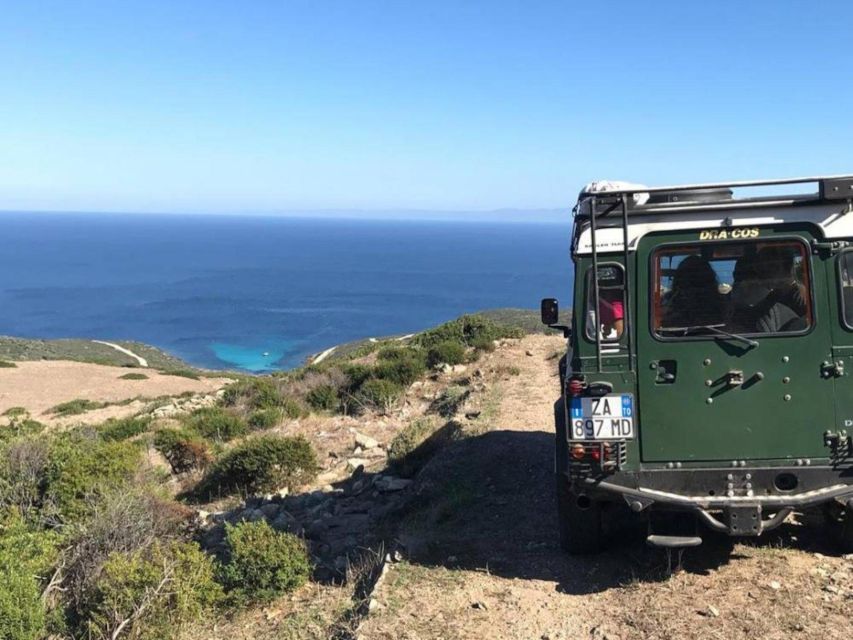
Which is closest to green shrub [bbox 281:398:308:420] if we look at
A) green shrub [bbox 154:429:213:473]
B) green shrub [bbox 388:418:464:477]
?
green shrub [bbox 154:429:213:473]

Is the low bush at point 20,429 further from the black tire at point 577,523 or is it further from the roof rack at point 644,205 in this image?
the roof rack at point 644,205

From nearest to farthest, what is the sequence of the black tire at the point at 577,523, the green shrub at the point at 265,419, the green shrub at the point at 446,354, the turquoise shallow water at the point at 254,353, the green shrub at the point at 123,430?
the black tire at the point at 577,523 → the green shrub at the point at 265,419 → the green shrub at the point at 123,430 → the green shrub at the point at 446,354 → the turquoise shallow water at the point at 254,353

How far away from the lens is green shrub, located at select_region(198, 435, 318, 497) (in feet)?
34.7

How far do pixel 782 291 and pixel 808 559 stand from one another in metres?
2.05

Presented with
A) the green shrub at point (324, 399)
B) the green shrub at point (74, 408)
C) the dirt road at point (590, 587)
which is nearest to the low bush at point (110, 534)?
the dirt road at point (590, 587)

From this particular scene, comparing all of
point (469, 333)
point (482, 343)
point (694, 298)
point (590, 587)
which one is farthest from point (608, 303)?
point (469, 333)

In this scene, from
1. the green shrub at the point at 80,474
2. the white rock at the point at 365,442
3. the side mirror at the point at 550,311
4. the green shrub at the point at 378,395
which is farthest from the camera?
the green shrub at the point at 378,395

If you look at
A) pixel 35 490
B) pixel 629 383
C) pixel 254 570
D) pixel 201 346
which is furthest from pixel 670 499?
pixel 201 346

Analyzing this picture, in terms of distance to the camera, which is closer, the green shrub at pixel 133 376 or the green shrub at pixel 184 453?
the green shrub at pixel 184 453

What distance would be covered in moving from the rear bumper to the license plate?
30 cm

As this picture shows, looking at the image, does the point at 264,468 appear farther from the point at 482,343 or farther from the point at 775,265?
the point at 482,343

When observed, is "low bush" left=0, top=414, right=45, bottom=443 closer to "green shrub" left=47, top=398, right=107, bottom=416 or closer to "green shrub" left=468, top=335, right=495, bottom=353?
"green shrub" left=47, top=398, right=107, bottom=416

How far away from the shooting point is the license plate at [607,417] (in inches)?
188

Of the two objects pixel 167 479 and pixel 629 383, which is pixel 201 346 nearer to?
pixel 167 479
